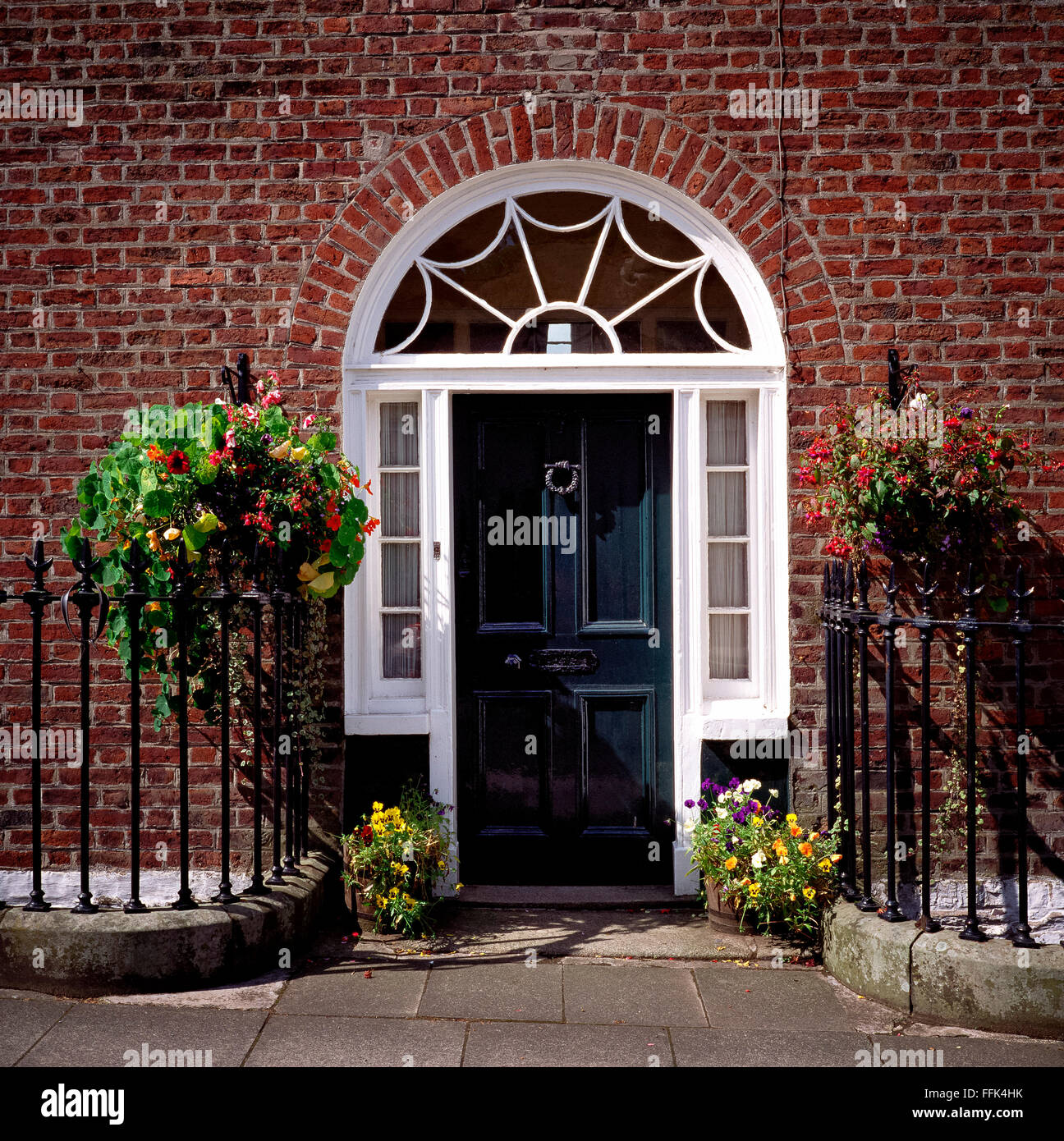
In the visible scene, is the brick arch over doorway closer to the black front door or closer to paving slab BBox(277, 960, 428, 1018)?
the black front door

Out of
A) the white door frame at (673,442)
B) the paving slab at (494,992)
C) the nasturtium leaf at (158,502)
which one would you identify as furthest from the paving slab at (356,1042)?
the nasturtium leaf at (158,502)

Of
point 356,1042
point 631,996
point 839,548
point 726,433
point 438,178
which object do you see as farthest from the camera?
point 726,433

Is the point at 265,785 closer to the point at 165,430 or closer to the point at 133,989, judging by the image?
the point at 133,989

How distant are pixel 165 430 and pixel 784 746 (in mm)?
3035

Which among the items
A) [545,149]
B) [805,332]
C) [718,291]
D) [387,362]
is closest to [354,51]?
[545,149]

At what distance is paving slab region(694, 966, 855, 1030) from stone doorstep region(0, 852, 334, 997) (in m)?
1.74

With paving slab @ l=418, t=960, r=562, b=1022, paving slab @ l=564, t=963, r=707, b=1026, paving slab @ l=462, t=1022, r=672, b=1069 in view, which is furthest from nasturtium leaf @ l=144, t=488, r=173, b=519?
paving slab @ l=564, t=963, r=707, b=1026

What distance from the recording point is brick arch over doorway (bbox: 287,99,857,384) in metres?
4.63

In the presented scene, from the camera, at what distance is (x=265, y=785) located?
4617 mm

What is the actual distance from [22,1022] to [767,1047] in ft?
8.12

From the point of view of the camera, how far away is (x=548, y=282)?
15.8 ft

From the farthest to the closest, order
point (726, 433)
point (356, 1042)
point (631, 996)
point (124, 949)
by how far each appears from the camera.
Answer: point (726, 433)
point (631, 996)
point (124, 949)
point (356, 1042)

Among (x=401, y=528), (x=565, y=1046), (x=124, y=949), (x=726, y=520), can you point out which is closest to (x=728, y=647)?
(x=726, y=520)

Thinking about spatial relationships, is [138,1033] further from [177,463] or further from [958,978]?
[958,978]
